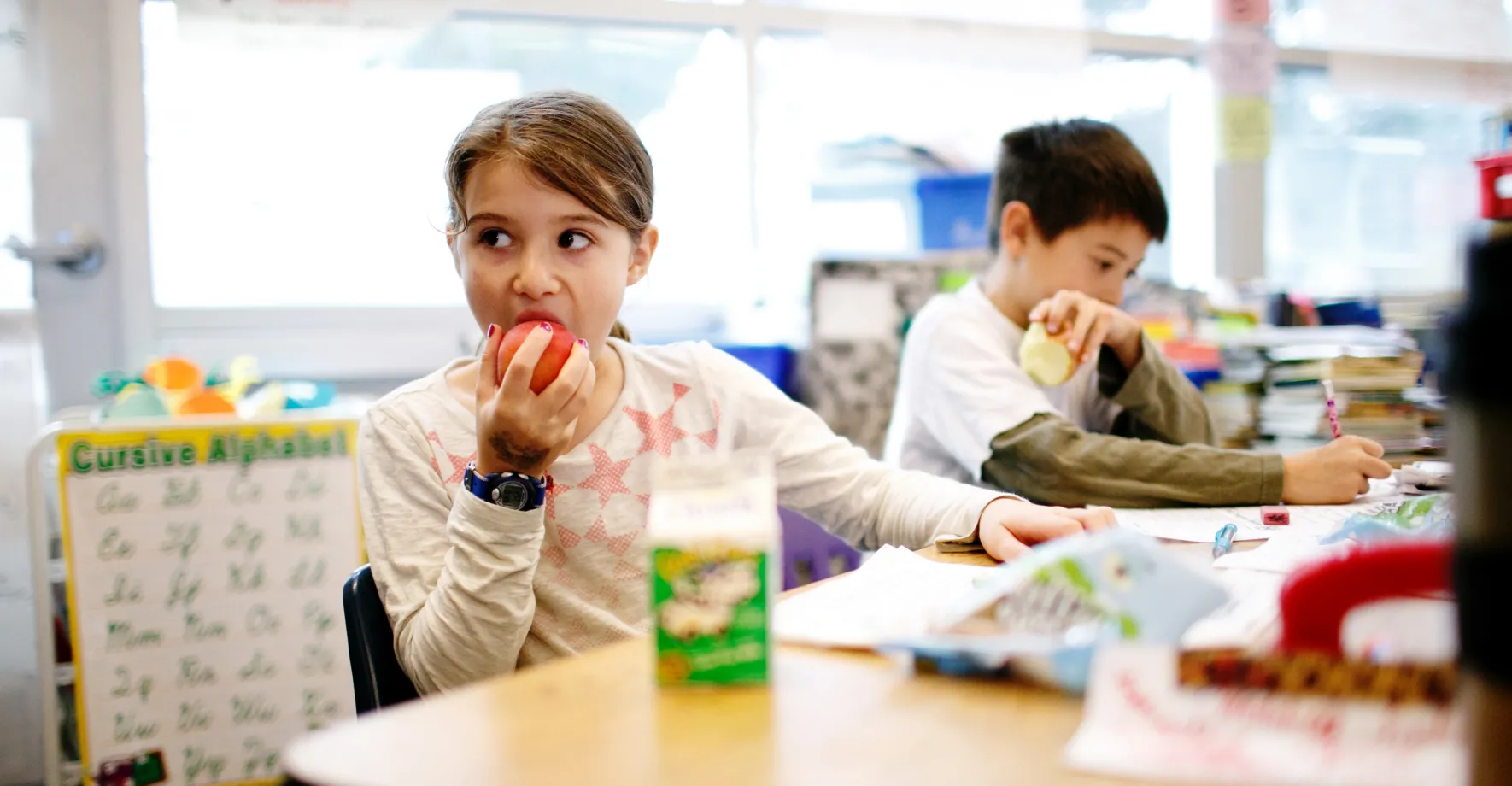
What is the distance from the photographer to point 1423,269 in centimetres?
347

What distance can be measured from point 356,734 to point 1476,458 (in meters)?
0.47

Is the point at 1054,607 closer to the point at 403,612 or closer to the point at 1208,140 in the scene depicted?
the point at 403,612

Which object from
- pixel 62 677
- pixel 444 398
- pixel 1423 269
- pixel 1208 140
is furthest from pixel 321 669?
pixel 1423 269

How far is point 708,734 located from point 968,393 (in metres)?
0.97

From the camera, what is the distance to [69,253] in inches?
84.7

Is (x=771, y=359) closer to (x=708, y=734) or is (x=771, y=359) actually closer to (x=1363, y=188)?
(x=708, y=734)

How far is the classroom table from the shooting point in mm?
473

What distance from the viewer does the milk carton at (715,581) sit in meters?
0.58

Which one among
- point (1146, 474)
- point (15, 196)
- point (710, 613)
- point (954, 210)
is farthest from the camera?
point (954, 210)

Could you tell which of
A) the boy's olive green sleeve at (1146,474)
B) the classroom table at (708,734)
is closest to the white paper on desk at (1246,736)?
the classroom table at (708,734)

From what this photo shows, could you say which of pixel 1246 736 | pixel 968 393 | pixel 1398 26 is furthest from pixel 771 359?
pixel 1398 26

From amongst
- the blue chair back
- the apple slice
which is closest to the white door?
the blue chair back

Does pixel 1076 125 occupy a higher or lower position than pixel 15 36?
lower

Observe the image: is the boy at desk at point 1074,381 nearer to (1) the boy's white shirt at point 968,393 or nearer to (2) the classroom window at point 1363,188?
(1) the boy's white shirt at point 968,393
